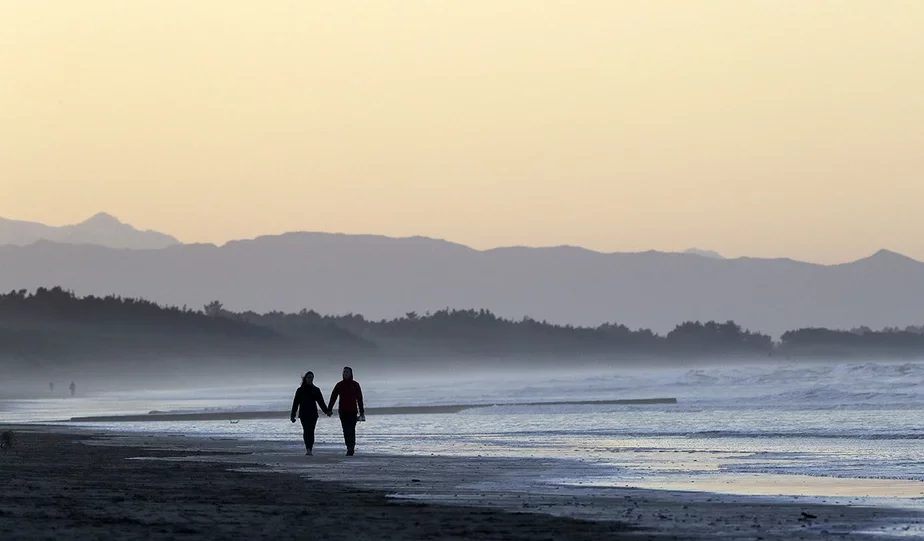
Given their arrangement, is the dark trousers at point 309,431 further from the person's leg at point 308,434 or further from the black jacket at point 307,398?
the black jacket at point 307,398

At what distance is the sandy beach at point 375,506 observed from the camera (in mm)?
11523

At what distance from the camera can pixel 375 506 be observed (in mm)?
13727

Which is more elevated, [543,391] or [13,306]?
[13,306]

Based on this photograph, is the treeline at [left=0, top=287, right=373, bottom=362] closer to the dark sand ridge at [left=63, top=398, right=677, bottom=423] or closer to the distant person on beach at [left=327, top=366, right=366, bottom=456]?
the dark sand ridge at [left=63, top=398, right=677, bottom=423]

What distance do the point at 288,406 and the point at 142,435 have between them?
55.7 feet

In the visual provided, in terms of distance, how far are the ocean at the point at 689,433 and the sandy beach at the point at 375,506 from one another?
130 cm

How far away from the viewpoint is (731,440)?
25.1 metres

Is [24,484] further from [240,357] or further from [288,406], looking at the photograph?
[240,357]

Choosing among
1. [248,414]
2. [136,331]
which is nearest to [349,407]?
[248,414]

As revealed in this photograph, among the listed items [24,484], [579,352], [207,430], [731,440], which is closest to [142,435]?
[207,430]

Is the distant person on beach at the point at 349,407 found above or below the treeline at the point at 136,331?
below

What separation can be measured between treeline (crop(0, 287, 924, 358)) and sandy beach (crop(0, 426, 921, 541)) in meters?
103

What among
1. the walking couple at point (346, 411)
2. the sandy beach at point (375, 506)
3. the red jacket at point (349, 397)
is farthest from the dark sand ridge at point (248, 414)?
the sandy beach at point (375, 506)

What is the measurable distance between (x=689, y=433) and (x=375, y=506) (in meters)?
14.3
